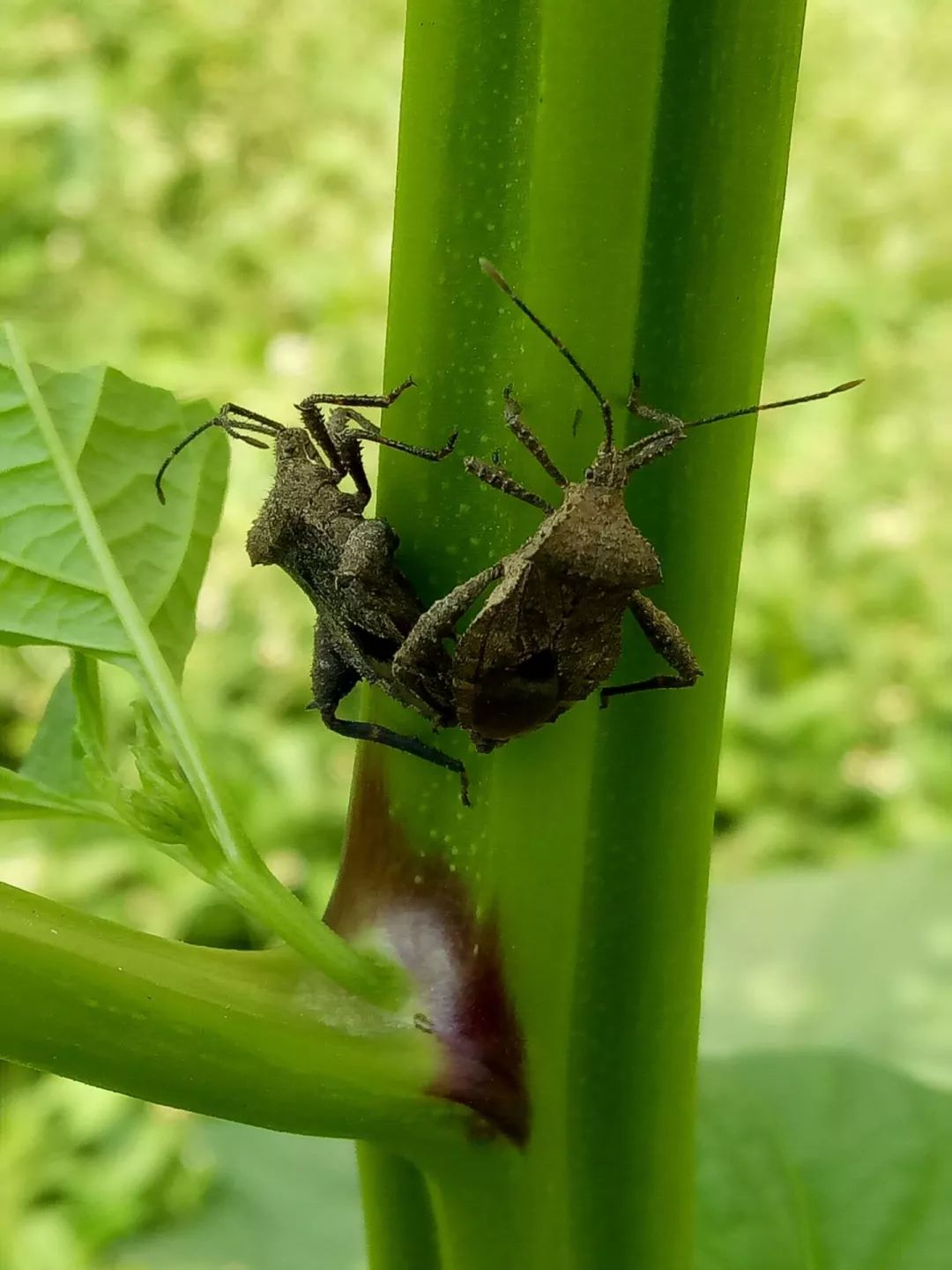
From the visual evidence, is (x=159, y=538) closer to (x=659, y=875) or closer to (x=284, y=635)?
(x=659, y=875)

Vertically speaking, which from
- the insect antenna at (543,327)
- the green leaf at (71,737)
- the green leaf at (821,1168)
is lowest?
the green leaf at (821,1168)

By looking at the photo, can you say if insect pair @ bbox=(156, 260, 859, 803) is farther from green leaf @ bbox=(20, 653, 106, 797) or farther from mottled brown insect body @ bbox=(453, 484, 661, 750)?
green leaf @ bbox=(20, 653, 106, 797)

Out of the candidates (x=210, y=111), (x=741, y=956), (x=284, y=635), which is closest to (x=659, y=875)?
(x=741, y=956)

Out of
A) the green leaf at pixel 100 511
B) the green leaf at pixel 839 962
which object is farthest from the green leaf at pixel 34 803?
the green leaf at pixel 839 962

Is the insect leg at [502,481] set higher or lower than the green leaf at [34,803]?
higher

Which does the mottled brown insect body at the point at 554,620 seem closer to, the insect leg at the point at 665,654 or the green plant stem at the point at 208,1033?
the insect leg at the point at 665,654

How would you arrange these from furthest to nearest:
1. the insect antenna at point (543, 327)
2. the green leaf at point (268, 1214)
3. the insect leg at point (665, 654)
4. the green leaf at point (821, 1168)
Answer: the green leaf at point (268, 1214)
the green leaf at point (821, 1168)
the insect leg at point (665, 654)
the insect antenna at point (543, 327)

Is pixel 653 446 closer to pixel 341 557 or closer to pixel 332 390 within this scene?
pixel 341 557
